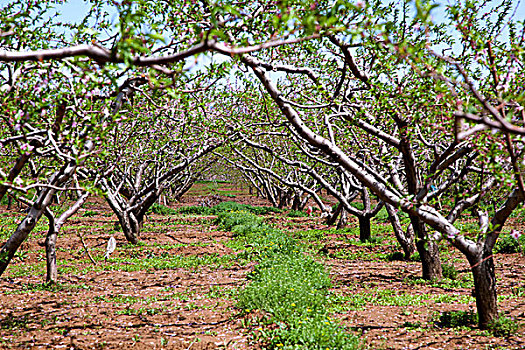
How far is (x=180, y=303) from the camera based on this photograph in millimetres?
8383

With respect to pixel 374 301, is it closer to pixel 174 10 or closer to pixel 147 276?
pixel 147 276

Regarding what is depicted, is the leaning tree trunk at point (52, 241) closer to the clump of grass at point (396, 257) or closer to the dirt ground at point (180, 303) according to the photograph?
the dirt ground at point (180, 303)

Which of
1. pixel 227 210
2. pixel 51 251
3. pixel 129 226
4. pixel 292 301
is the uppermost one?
pixel 51 251

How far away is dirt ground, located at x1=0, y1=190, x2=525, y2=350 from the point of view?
6.00 metres

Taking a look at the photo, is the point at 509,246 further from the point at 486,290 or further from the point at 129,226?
the point at 129,226

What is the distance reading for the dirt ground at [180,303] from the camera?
19.7ft

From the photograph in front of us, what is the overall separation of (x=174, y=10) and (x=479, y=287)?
7239 mm

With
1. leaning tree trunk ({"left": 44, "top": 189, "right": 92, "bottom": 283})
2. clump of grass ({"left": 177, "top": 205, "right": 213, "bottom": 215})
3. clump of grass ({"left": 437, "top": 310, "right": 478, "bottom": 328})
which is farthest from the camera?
clump of grass ({"left": 177, "top": 205, "right": 213, "bottom": 215})

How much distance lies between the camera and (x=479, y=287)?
614 cm

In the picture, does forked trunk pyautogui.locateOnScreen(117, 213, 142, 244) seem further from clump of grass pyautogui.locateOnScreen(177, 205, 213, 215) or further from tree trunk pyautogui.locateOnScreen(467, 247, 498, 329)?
clump of grass pyautogui.locateOnScreen(177, 205, 213, 215)

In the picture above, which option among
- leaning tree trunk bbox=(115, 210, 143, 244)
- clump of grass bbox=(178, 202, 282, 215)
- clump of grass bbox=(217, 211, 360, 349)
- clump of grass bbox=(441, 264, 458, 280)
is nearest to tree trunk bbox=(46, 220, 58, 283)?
clump of grass bbox=(217, 211, 360, 349)

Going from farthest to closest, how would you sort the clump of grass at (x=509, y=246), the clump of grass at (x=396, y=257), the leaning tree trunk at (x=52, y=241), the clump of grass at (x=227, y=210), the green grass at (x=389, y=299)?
the clump of grass at (x=227, y=210) < the clump of grass at (x=509, y=246) < the clump of grass at (x=396, y=257) < the leaning tree trunk at (x=52, y=241) < the green grass at (x=389, y=299)

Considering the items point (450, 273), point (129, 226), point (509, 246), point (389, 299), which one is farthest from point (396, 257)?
point (129, 226)

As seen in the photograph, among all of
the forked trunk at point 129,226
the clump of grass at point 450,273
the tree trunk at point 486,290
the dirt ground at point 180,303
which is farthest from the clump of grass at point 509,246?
the forked trunk at point 129,226
